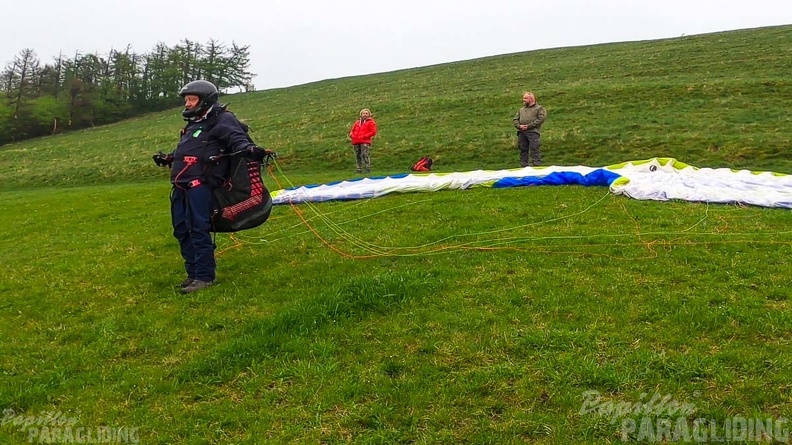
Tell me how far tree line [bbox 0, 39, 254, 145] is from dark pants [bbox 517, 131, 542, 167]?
65.1 meters

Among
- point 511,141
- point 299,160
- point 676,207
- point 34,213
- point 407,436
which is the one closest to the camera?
point 407,436

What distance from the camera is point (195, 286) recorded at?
736 centimetres

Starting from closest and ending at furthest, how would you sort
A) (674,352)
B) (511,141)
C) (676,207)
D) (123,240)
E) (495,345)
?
(674,352) → (495,345) → (676,207) → (123,240) → (511,141)

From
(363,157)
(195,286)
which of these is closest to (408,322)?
(195,286)

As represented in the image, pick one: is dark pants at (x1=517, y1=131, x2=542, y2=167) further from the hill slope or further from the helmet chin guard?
the helmet chin guard

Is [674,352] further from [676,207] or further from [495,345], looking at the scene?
[676,207]

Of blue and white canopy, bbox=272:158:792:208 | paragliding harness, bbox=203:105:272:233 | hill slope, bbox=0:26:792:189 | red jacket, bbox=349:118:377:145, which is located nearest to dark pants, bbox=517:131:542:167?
blue and white canopy, bbox=272:158:792:208

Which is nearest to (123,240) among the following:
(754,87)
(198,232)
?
(198,232)

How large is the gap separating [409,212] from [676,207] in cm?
498

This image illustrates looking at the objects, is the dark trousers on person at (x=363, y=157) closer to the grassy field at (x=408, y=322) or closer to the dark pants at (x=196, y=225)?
the grassy field at (x=408, y=322)

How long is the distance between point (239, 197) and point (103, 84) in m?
81.3

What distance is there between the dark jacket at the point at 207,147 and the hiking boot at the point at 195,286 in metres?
1.29

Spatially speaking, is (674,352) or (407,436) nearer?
(407,436)

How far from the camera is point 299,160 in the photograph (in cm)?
2591
